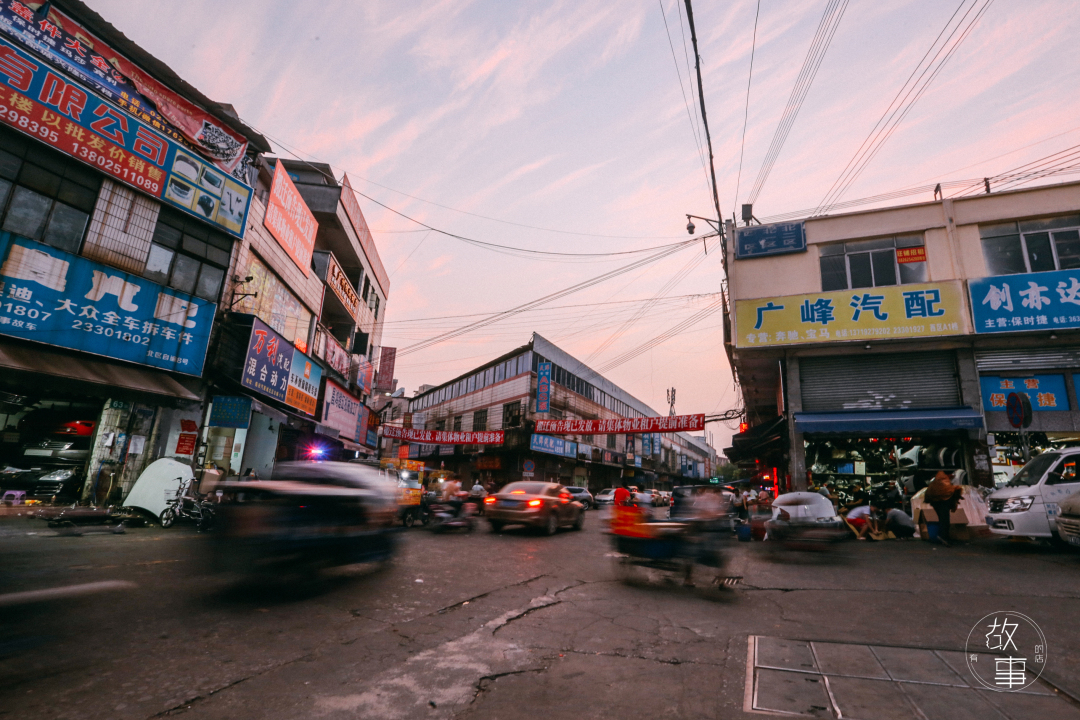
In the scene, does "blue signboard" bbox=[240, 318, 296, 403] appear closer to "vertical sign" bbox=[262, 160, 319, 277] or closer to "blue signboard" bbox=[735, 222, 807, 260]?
"vertical sign" bbox=[262, 160, 319, 277]

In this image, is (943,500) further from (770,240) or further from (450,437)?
(450,437)

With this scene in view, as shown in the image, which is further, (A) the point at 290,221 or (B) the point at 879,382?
(A) the point at 290,221

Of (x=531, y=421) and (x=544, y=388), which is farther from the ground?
(x=544, y=388)

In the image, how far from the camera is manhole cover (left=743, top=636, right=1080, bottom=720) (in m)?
2.74

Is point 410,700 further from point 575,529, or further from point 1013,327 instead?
point 1013,327

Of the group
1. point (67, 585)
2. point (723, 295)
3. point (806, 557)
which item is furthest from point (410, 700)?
point (723, 295)

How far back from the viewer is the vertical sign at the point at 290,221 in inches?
695

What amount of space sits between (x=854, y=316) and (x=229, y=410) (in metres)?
19.4

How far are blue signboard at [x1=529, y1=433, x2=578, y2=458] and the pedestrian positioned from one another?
23792mm

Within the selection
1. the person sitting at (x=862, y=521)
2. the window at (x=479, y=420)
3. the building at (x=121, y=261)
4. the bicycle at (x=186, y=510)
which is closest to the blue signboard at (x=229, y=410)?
the building at (x=121, y=261)

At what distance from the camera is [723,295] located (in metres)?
20.7

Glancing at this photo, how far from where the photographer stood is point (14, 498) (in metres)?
11.3

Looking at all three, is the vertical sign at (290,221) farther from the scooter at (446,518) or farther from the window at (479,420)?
the window at (479,420)

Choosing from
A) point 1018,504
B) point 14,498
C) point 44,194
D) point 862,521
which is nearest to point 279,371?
point 14,498
